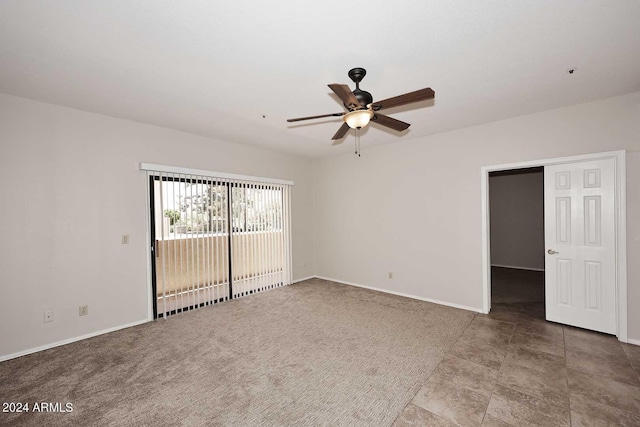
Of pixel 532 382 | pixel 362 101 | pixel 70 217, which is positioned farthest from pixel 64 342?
pixel 532 382

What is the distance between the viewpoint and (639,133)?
2.96 meters

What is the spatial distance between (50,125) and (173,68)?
195 centimetres

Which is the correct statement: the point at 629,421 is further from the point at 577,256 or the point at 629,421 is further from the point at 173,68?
the point at 173,68

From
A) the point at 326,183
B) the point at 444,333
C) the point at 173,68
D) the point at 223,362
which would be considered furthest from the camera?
the point at 326,183

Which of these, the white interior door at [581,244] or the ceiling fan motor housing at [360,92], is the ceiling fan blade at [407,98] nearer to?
the ceiling fan motor housing at [360,92]

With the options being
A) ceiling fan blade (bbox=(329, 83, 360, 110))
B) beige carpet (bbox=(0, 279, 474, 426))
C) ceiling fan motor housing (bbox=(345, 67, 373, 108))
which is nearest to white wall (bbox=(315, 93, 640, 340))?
beige carpet (bbox=(0, 279, 474, 426))

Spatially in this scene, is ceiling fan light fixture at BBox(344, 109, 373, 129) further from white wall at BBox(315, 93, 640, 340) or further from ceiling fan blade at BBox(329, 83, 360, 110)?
white wall at BBox(315, 93, 640, 340)

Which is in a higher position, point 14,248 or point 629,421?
point 14,248

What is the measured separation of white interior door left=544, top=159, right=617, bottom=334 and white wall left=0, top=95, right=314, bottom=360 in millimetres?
5221

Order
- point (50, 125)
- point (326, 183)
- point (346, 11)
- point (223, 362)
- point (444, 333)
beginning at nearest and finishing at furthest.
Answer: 1. point (346, 11)
2. point (223, 362)
3. point (50, 125)
4. point (444, 333)
5. point (326, 183)

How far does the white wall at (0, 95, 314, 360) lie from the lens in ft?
9.47

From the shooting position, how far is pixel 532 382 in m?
2.33

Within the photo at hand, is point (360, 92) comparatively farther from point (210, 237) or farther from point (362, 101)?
point (210, 237)

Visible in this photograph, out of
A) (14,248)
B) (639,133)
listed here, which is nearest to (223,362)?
(14,248)
